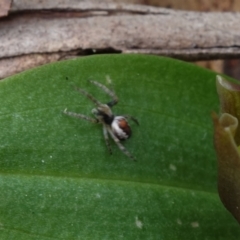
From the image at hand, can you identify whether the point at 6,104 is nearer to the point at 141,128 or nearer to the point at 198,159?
the point at 141,128

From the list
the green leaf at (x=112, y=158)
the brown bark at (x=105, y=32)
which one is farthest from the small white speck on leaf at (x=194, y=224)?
the brown bark at (x=105, y=32)

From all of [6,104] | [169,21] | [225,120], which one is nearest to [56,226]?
[6,104]

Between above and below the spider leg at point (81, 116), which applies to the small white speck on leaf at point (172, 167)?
below

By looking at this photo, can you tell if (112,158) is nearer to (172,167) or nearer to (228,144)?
(172,167)

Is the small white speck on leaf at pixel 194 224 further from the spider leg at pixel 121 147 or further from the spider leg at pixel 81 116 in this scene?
the spider leg at pixel 81 116

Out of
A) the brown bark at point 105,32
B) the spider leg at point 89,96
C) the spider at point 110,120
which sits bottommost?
the spider at point 110,120

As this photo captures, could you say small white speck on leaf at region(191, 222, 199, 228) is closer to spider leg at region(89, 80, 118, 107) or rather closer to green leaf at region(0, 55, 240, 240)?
green leaf at region(0, 55, 240, 240)
